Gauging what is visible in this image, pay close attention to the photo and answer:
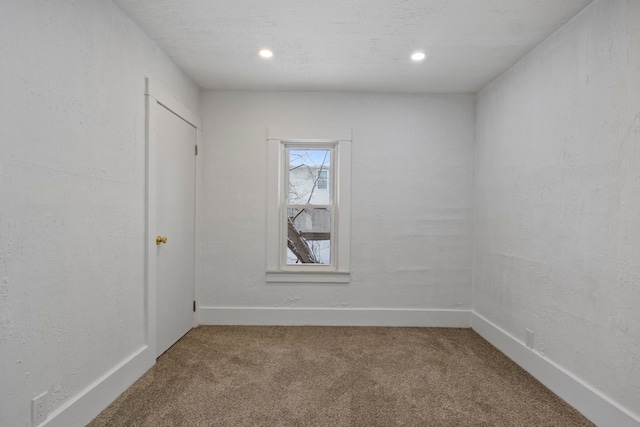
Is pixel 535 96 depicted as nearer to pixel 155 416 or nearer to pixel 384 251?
pixel 384 251

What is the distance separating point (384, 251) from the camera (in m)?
3.65

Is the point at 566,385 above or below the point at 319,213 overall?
below

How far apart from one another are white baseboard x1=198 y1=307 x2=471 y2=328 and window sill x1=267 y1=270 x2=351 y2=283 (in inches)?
11.9

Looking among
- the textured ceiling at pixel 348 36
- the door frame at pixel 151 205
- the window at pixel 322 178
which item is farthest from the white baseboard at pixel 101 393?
the textured ceiling at pixel 348 36

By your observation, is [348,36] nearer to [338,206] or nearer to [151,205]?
[338,206]

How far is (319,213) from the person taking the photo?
3742 mm

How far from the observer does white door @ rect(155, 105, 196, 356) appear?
2736mm

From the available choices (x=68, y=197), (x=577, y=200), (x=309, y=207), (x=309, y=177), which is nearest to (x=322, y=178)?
(x=309, y=177)

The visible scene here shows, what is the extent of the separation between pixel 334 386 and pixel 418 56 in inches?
104

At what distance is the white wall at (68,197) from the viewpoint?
145cm

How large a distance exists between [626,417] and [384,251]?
7.22ft

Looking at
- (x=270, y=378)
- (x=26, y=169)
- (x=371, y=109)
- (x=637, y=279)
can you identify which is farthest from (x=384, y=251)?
(x=26, y=169)

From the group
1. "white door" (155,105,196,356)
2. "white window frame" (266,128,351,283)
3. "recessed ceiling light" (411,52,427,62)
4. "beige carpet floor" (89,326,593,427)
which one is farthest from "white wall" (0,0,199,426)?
"recessed ceiling light" (411,52,427,62)

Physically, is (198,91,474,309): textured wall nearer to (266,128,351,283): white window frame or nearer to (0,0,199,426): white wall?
(266,128,351,283): white window frame
